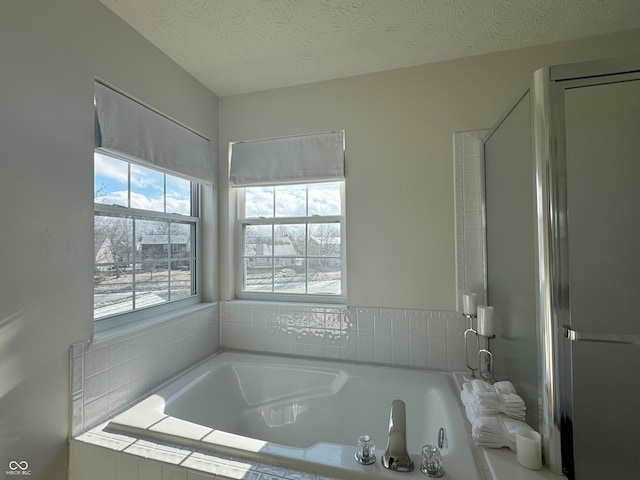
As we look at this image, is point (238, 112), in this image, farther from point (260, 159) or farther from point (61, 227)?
point (61, 227)

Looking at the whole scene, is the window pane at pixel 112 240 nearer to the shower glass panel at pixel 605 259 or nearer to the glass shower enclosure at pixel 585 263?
the glass shower enclosure at pixel 585 263

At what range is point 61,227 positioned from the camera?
1.20 m

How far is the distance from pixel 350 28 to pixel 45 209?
1.65 metres

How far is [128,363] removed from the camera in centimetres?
147

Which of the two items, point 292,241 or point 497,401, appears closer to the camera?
point 497,401

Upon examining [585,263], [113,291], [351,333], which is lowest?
[351,333]

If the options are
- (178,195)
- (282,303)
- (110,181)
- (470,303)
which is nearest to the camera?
(110,181)

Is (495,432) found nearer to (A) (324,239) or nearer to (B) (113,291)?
(A) (324,239)

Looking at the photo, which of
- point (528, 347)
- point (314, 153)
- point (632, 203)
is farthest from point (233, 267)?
point (632, 203)

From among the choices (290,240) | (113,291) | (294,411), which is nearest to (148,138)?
(113,291)

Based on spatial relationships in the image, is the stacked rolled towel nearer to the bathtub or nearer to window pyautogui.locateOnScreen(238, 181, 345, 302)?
the bathtub

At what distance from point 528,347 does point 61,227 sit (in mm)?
2048

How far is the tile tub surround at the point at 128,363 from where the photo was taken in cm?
126

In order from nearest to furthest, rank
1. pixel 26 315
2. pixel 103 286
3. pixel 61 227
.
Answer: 1. pixel 26 315
2. pixel 61 227
3. pixel 103 286
